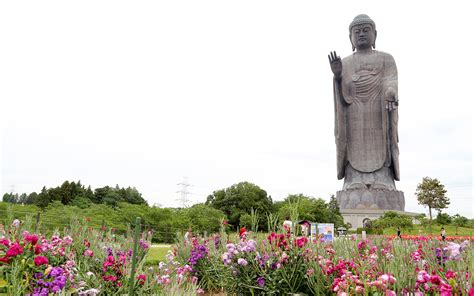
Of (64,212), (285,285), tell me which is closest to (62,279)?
(285,285)

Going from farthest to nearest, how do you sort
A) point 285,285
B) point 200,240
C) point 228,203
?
point 228,203 → point 200,240 → point 285,285

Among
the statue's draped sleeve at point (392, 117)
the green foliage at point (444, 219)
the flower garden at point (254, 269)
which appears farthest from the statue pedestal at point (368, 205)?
the flower garden at point (254, 269)

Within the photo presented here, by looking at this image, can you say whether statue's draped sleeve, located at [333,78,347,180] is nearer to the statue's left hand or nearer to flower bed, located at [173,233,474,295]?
the statue's left hand

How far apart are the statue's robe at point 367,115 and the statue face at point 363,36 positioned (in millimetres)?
724

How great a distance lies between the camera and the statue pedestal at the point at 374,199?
32.0 meters

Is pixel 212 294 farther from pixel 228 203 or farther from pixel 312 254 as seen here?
pixel 228 203

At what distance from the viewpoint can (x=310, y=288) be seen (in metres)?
4.15

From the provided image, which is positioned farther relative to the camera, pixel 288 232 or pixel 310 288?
pixel 288 232

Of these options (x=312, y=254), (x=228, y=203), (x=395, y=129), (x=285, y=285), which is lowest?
(x=285, y=285)

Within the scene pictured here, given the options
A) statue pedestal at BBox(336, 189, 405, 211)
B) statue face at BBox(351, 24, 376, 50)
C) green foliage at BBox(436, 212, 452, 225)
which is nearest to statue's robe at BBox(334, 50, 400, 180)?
statue face at BBox(351, 24, 376, 50)

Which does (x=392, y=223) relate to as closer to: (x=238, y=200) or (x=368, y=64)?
(x=368, y=64)

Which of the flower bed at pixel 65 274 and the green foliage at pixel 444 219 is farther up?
the green foliage at pixel 444 219

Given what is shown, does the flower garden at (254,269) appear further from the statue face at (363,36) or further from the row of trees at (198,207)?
the statue face at (363,36)

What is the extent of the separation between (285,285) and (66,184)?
43.9 meters
